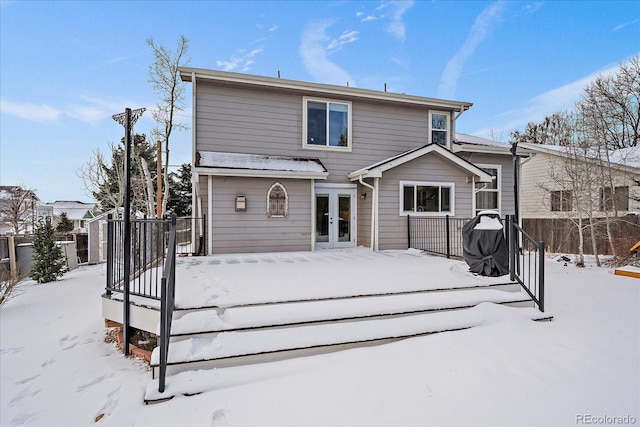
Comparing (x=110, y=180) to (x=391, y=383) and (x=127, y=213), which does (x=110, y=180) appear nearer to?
(x=127, y=213)

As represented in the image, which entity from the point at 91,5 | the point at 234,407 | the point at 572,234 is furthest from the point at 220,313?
the point at 572,234

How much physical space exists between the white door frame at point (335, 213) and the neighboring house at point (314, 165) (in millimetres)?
30

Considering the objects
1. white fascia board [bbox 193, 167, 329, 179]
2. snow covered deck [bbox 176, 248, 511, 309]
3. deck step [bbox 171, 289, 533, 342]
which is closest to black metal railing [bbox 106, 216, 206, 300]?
snow covered deck [bbox 176, 248, 511, 309]

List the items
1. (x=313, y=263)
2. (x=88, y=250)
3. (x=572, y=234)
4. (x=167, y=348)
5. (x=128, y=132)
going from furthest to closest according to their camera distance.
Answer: (x=88, y=250), (x=572, y=234), (x=313, y=263), (x=128, y=132), (x=167, y=348)

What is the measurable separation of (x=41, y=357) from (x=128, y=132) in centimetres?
343

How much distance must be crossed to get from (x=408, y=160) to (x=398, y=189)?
2.79 ft

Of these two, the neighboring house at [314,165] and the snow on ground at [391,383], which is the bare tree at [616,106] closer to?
the neighboring house at [314,165]

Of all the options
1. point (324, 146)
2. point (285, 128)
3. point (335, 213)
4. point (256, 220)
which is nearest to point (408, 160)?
point (324, 146)

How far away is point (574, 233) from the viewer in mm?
11680

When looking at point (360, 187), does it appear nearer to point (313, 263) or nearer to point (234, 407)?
point (313, 263)

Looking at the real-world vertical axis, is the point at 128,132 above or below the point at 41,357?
above

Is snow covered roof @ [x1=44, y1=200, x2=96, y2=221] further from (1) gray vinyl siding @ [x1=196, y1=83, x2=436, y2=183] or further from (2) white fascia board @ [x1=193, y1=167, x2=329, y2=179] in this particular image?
(2) white fascia board @ [x1=193, y1=167, x2=329, y2=179]

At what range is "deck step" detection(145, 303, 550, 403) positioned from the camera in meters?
2.78

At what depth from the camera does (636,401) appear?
256cm
